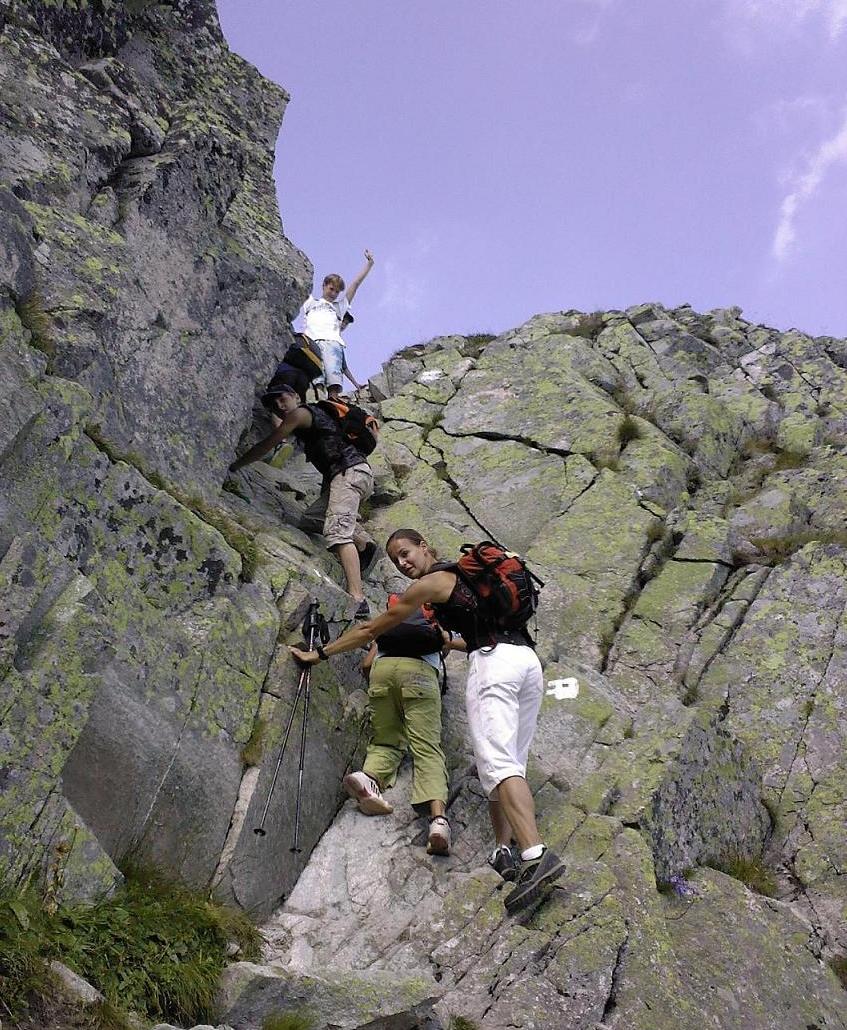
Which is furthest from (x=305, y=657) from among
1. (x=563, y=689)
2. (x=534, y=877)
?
(x=563, y=689)

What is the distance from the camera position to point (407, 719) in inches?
376

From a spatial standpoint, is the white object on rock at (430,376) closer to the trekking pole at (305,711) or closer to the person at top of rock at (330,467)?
the person at top of rock at (330,467)

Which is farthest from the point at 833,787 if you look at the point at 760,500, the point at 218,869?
the point at 218,869

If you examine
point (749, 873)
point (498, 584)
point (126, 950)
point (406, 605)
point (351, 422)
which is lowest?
point (126, 950)

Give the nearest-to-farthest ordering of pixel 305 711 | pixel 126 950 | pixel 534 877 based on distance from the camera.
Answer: pixel 126 950 → pixel 534 877 → pixel 305 711

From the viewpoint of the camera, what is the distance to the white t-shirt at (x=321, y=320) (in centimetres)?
1617

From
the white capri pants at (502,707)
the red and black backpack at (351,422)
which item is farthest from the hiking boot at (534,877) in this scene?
the red and black backpack at (351,422)

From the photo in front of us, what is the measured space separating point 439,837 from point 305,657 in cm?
243

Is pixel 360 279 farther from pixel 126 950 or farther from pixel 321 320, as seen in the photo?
pixel 126 950

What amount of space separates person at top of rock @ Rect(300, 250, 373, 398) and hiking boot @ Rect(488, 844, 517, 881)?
31.8 ft

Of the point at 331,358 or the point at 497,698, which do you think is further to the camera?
the point at 331,358

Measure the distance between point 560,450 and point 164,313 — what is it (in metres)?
9.72

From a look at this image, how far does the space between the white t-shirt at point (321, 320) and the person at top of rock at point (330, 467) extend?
309cm

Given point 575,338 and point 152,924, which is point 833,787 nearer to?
point 152,924
